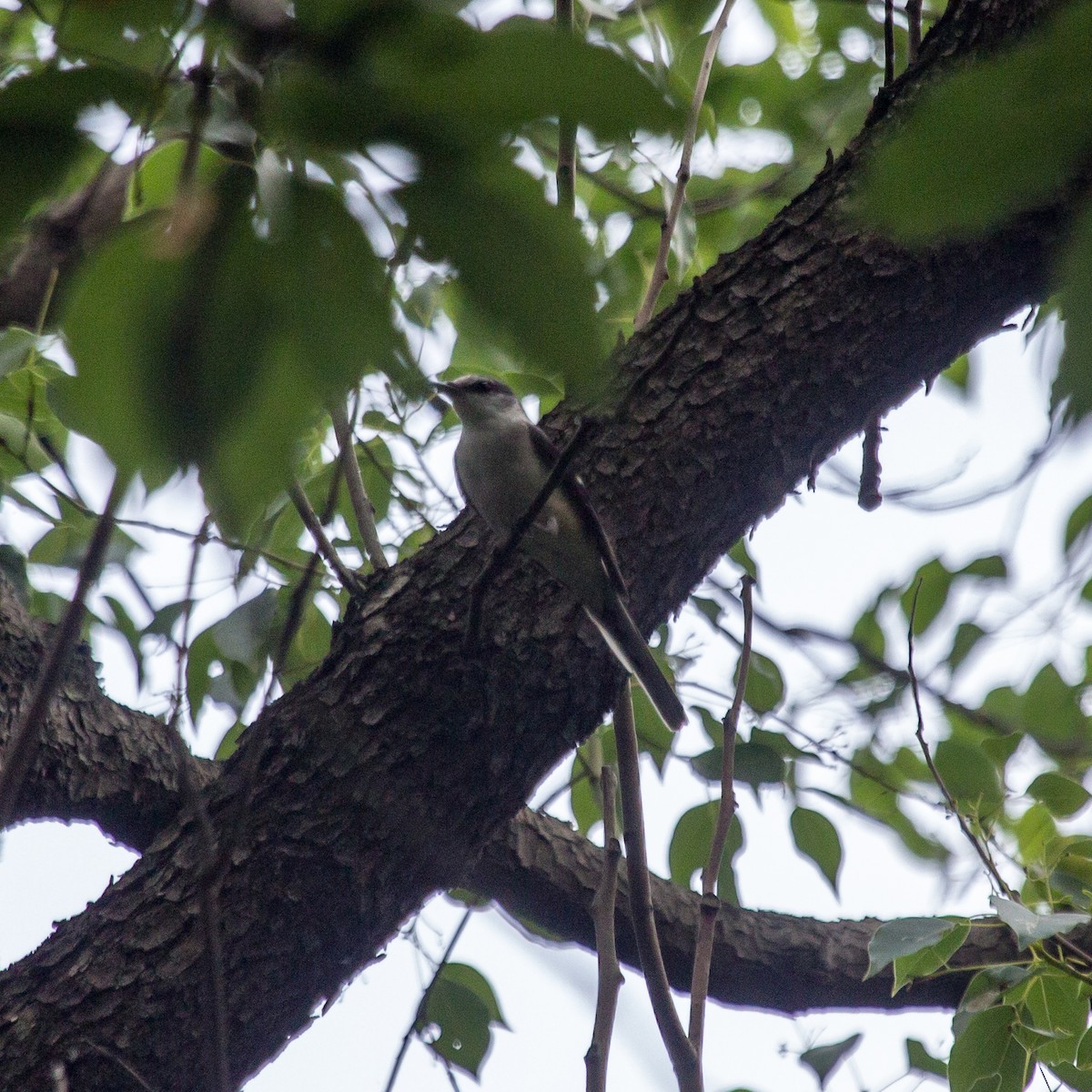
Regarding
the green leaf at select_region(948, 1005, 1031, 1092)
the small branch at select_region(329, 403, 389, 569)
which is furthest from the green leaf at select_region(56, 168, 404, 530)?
the small branch at select_region(329, 403, 389, 569)

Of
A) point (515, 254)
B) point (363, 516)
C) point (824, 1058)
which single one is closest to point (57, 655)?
point (515, 254)

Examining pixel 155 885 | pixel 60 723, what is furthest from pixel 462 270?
pixel 60 723

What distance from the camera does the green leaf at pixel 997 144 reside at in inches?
25.1

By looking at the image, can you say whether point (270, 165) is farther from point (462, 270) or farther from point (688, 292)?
point (688, 292)

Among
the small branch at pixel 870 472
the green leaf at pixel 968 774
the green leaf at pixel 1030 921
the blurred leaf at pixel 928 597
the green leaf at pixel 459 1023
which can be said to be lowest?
the green leaf at pixel 459 1023

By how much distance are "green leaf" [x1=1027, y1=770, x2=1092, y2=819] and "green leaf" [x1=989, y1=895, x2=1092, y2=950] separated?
0.94 metres

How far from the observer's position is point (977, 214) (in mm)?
647

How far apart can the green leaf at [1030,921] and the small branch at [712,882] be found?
64 cm

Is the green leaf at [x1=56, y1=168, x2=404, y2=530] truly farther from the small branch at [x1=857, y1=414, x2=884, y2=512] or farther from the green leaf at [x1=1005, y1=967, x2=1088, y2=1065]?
the small branch at [x1=857, y1=414, x2=884, y2=512]

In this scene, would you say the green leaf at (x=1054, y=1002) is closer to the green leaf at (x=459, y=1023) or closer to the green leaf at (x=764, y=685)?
the green leaf at (x=764, y=685)

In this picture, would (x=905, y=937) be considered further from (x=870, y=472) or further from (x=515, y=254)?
(x=515, y=254)

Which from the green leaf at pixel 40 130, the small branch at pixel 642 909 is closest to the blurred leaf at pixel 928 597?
the small branch at pixel 642 909

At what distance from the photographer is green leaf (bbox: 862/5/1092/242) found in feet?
2.09

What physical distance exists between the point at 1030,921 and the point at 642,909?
1.04m
